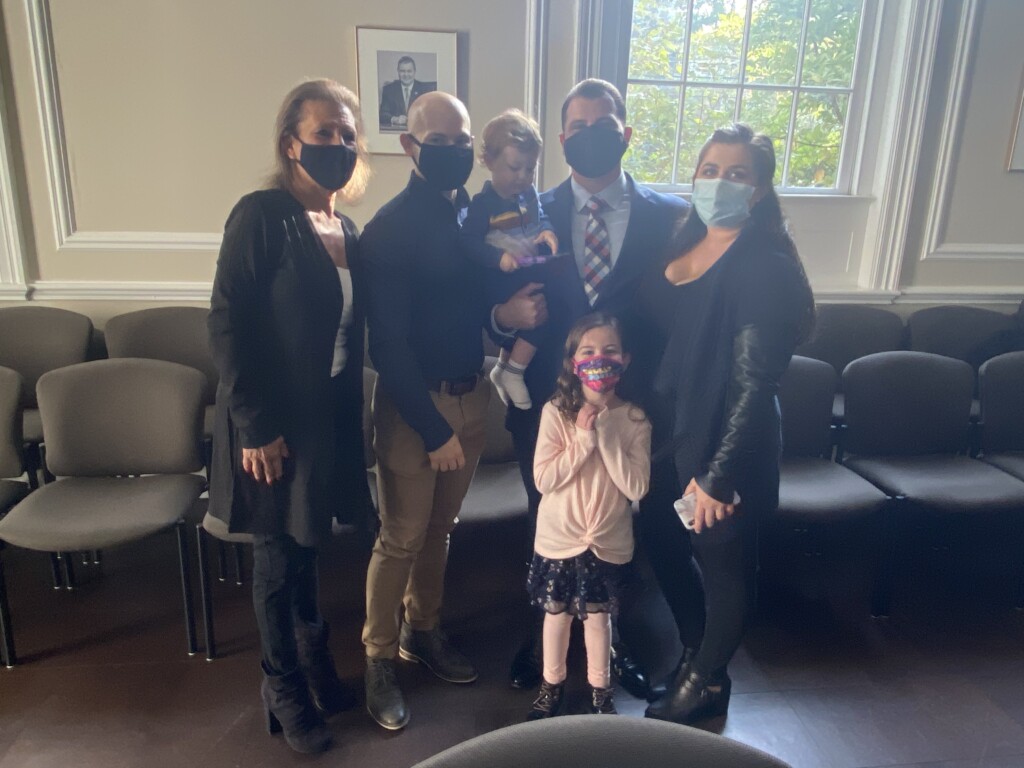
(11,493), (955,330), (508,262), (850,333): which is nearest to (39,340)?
(11,493)

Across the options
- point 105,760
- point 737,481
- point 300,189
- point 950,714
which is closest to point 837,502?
point 950,714

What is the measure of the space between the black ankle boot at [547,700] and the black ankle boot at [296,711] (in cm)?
56

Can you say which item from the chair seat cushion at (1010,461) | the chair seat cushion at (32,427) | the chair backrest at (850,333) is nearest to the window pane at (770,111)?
the chair backrest at (850,333)

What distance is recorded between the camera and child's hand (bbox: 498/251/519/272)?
1674mm

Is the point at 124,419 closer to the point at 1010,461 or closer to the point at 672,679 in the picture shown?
the point at 672,679

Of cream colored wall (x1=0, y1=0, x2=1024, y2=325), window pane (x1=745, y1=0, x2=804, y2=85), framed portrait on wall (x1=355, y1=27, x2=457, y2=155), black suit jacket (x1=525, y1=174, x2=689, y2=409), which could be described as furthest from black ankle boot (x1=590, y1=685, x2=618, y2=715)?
window pane (x1=745, y1=0, x2=804, y2=85)

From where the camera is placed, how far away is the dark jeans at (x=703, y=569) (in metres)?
1.76

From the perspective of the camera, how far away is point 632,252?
5.80 ft

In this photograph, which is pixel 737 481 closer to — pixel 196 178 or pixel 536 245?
pixel 536 245

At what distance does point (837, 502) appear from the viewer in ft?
7.74

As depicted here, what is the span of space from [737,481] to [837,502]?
0.88 m

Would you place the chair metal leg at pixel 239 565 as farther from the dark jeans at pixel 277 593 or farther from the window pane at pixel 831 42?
the window pane at pixel 831 42

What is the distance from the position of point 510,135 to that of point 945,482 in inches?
78.5

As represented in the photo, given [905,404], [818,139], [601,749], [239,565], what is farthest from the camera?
[818,139]
